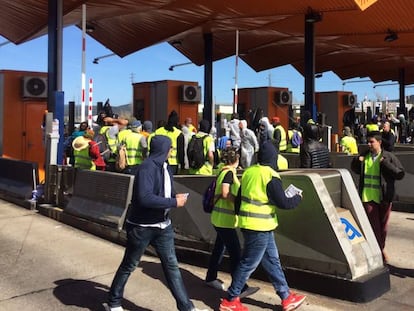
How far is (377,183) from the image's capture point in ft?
20.4

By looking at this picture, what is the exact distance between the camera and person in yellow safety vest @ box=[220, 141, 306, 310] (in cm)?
459

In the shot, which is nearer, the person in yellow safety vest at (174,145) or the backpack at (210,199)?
the backpack at (210,199)

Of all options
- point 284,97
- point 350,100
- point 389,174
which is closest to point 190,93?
point 284,97

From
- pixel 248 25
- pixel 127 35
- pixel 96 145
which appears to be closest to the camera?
pixel 96 145

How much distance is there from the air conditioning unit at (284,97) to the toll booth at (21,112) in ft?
35.5

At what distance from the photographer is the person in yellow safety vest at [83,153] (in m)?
9.16

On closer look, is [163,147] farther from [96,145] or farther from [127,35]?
[127,35]

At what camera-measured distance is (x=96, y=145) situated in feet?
29.9

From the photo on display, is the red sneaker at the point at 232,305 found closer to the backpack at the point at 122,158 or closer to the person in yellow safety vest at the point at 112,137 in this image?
the backpack at the point at 122,158

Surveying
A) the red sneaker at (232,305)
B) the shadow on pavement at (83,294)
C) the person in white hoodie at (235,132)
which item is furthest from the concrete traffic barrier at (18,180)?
the red sneaker at (232,305)

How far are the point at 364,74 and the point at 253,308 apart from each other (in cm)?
3129

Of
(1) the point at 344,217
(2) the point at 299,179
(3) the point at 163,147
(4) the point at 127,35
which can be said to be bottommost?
(1) the point at 344,217

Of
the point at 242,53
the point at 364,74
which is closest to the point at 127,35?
the point at 242,53

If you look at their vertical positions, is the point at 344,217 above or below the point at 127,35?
below
